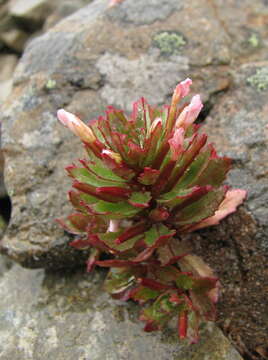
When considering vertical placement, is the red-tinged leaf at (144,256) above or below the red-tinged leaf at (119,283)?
above

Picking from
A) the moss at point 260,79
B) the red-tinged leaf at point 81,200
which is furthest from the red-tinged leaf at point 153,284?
the moss at point 260,79

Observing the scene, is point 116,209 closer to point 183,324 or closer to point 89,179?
point 89,179

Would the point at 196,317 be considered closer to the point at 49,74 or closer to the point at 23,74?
the point at 49,74

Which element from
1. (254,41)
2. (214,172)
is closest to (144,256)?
(214,172)

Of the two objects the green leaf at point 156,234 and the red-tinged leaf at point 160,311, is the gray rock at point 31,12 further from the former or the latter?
the red-tinged leaf at point 160,311

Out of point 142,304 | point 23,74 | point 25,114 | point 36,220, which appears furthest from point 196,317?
point 23,74

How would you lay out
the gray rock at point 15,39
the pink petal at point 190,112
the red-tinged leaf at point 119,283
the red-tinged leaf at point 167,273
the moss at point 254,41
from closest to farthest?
the pink petal at point 190,112, the red-tinged leaf at point 167,273, the red-tinged leaf at point 119,283, the moss at point 254,41, the gray rock at point 15,39
